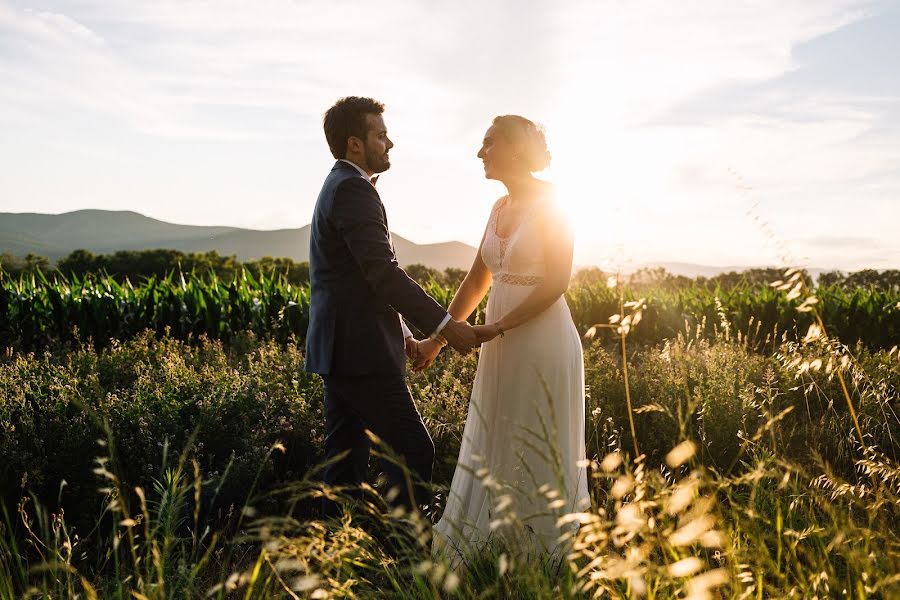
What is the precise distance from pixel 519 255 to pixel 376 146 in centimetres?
93

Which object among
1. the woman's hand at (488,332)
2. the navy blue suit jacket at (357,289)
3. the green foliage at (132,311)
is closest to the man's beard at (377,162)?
the navy blue suit jacket at (357,289)

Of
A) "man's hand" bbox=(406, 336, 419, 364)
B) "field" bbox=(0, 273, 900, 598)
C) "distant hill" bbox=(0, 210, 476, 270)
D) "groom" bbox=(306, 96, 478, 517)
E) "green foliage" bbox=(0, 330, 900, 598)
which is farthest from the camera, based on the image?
"distant hill" bbox=(0, 210, 476, 270)

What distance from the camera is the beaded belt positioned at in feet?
12.3

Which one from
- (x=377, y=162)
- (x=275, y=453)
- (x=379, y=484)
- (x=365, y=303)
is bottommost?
(x=275, y=453)

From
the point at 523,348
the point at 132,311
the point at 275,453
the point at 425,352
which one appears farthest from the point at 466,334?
the point at 132,311

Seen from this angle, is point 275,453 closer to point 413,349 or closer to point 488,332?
point 413,349

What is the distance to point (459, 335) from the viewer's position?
3744 mm

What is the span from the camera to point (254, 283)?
1030 cm

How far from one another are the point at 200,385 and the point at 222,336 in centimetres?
445

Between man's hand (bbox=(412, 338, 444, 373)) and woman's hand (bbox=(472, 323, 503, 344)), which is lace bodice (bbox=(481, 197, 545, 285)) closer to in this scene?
woman's hand (bbox=(472, 323, 503, 344))

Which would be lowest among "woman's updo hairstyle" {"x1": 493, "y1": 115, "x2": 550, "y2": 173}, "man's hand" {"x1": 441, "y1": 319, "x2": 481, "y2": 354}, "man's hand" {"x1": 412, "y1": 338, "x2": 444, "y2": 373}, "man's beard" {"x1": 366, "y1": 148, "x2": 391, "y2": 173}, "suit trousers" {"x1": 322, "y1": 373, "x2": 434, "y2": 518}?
"suit trousers" {"x1": 322, "y1": 373, "x2": 434, "y2": 518}

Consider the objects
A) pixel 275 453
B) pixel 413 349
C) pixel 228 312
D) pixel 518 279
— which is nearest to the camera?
pixel 518 279

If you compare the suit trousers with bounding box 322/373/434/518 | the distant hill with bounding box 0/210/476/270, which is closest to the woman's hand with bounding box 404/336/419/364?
the suit trousers with bounding box 322/373/434/518

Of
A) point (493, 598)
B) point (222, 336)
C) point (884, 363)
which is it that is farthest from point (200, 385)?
point (884, 363)
